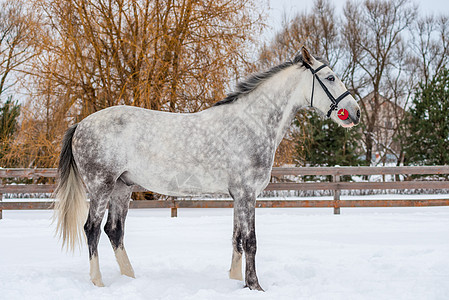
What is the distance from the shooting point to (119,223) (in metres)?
3.95

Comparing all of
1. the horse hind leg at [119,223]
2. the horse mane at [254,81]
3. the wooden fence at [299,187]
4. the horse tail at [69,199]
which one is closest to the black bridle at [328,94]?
the horse mane at [254,81]

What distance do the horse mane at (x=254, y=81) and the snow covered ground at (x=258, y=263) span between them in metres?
1.65

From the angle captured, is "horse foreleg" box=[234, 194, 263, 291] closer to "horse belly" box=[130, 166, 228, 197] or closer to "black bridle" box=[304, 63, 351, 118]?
"horse belly" box=[130, 166, 228, 197]

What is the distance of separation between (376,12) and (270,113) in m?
21.4

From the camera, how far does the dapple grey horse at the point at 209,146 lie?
3.55 m

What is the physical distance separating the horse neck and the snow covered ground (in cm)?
131

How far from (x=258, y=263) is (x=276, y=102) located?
5.62 ft

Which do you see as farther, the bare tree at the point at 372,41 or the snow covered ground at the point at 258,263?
the bare tree at the point at 372,41

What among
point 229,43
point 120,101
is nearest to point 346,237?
point 229,43

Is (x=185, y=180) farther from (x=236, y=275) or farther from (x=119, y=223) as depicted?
(x=236, y=275)

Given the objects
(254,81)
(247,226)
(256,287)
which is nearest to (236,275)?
(256,287)

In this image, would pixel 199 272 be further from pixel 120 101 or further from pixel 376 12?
pixel 376 12

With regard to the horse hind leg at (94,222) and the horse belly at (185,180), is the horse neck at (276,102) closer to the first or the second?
the horse belly at (185,180)

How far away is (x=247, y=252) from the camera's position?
3.51 meters
